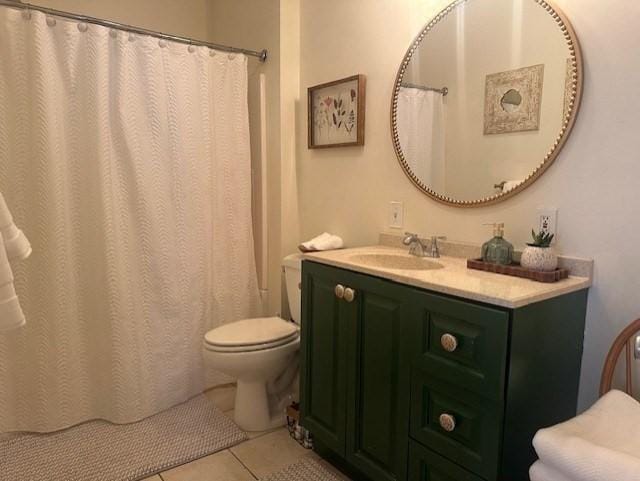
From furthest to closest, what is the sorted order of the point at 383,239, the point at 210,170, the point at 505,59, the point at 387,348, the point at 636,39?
the point at 210,170 < the point at 383,239 < the point at 505,59 < the point at 387,348 < the point at 636,39

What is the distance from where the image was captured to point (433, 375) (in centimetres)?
130

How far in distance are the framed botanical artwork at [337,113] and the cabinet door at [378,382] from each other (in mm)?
875

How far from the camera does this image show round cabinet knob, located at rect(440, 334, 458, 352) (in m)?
1.22

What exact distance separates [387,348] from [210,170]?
4.55 feet

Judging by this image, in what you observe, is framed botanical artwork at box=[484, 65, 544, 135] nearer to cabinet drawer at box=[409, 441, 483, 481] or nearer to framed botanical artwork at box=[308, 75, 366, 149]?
framed botanical artwork at box=[308, 75, 366, 149]

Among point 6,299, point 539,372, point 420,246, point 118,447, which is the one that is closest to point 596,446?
point 539,372

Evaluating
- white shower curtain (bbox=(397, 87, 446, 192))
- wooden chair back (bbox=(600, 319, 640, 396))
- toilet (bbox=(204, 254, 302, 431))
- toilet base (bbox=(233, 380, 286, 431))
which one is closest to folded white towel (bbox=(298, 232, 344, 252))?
toilet (bbox=(204, 254, 302, 431))

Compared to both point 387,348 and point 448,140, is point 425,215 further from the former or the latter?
point 387,348

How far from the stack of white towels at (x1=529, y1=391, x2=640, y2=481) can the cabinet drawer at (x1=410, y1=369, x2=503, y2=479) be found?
17cm

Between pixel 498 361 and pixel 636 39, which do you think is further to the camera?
pixel 636 39

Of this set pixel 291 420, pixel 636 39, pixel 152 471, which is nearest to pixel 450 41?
pixel 636 39

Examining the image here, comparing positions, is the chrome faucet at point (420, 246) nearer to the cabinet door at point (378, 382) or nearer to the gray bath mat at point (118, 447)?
the cabinet door at point (378, 382)

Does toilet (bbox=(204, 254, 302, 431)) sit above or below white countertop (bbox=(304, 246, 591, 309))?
below

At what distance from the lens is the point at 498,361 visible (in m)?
1.14
